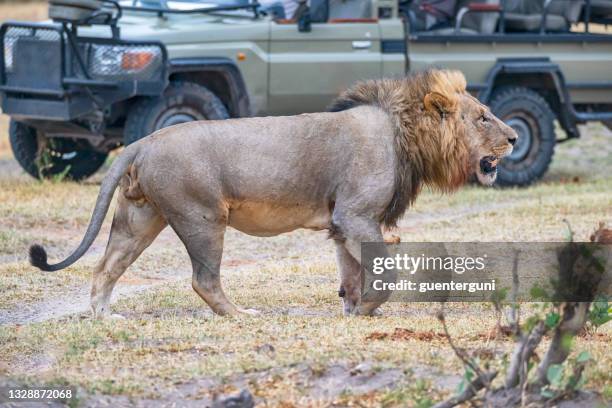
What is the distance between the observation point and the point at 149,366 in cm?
545

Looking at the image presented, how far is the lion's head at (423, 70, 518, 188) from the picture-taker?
704 centimetres

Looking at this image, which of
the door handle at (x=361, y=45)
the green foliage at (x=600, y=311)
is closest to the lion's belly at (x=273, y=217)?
the green foliage at (x=600, y=311)

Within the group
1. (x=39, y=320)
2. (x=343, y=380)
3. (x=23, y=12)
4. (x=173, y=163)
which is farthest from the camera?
(x=23, y=12)

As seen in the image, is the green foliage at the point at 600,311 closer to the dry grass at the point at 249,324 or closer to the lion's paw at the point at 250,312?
the dry grass at the point at 249,324

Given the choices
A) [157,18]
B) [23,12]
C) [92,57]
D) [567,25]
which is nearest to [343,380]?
[92,57]

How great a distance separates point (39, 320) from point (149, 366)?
5.70 ft

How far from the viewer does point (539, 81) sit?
42.9 ft

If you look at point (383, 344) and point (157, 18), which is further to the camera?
point (157, 18)

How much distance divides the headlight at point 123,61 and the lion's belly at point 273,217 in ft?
14.7

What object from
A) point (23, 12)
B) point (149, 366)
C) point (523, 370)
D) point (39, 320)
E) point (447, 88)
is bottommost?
point (23, 12)

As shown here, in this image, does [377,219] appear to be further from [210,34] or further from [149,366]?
[210,34]

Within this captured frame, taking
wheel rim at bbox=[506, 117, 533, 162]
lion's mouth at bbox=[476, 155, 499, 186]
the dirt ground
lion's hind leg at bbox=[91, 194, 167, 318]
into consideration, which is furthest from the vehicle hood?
lion's mouth at bbox=[476, 155, 499, 186]

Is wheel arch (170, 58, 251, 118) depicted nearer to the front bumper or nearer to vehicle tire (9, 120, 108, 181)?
the front bumper

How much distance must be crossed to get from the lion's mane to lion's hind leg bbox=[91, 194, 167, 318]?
4.02ft
